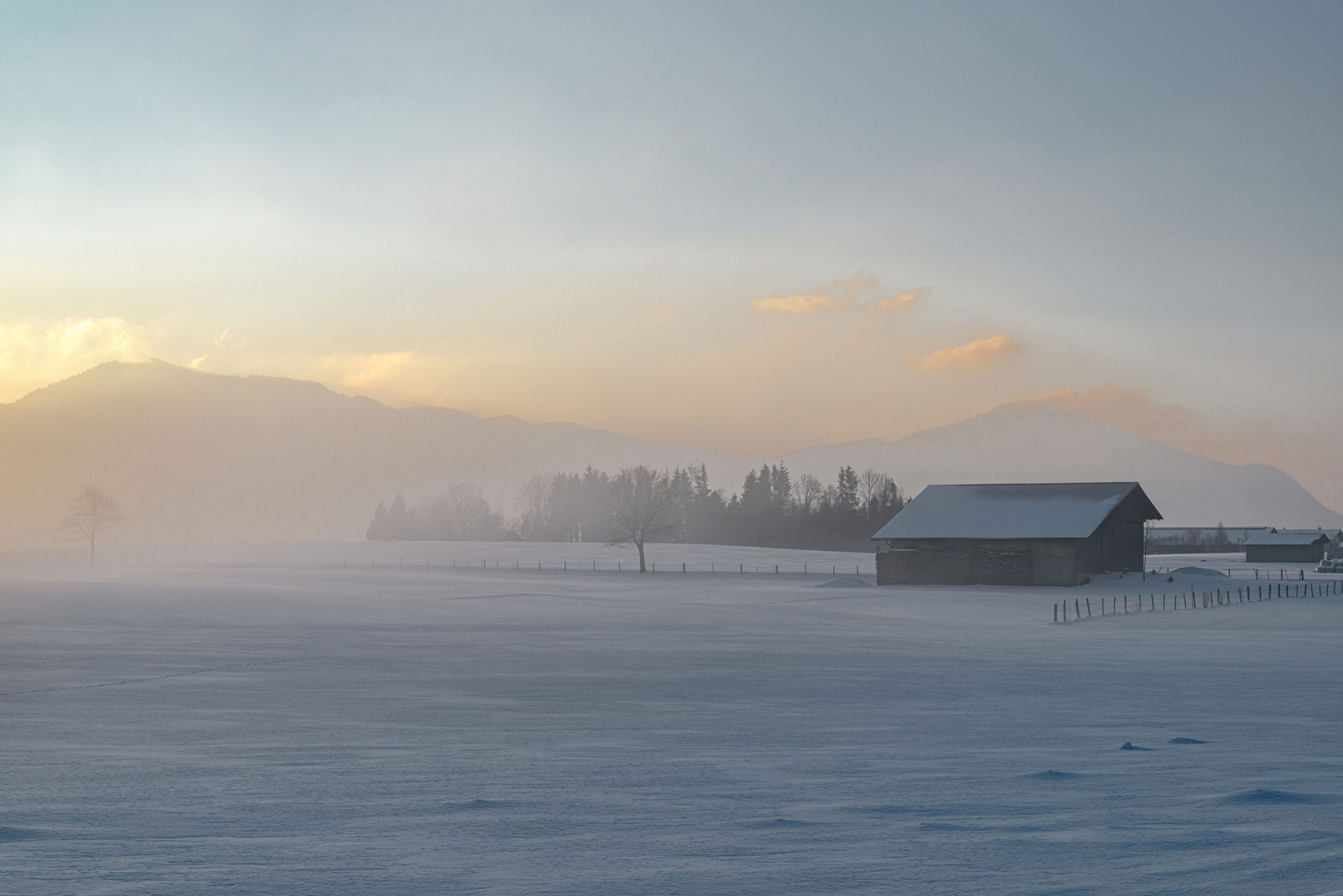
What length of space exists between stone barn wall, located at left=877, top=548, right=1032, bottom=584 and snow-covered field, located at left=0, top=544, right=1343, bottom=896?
3617cm

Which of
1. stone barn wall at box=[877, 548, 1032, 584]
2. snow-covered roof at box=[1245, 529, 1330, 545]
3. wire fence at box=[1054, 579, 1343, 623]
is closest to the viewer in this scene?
wire fence at box=[1054, 579, 1343, 623]

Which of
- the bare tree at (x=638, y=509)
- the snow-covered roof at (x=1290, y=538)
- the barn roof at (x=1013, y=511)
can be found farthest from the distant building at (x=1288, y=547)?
the bare tree at (x=638, y=509)

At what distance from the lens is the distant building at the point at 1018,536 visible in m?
65.1

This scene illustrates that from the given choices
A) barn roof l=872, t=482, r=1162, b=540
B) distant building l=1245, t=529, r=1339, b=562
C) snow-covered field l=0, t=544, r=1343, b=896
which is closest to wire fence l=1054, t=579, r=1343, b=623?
barn roof l=872, t=482, r=1162, b=540

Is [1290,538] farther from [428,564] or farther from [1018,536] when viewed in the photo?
[428,564]

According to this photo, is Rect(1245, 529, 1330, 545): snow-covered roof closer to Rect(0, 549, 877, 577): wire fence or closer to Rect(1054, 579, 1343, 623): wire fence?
Rect(0, 549, 877, 577): wire fence

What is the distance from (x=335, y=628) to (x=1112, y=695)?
2282cm

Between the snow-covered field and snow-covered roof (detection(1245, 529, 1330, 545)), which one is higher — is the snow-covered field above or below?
above

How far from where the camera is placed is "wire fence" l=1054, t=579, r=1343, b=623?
144ft

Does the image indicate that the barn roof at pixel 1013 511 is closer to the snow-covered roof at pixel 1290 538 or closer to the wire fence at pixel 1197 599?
the wire fence at pixel 1197 599

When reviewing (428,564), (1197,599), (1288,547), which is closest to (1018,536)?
(1197,599)

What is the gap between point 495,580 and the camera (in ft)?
247

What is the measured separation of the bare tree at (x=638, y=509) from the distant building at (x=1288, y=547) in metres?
77.5

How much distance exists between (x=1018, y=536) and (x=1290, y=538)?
83916 millimetres
